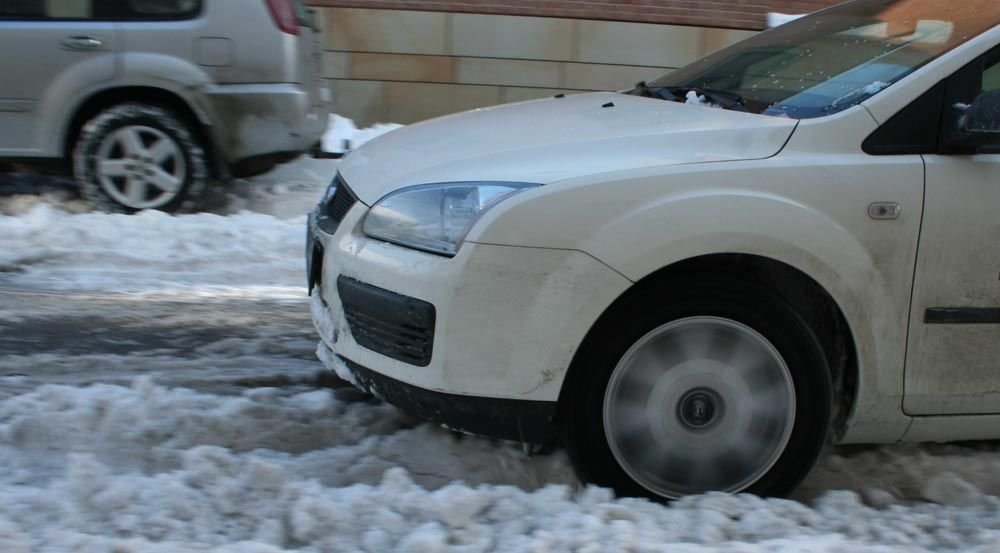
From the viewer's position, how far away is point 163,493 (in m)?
3.06

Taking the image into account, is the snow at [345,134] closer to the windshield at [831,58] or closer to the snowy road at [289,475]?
the snowy road at [289,475]

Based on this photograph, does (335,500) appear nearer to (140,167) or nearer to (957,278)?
(957,278)

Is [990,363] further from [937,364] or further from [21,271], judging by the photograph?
[21,271]

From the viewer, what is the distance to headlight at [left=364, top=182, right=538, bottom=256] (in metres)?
3.07

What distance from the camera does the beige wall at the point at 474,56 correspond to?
10883 mm

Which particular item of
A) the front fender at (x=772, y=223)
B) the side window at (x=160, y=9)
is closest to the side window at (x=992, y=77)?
the front fender at (x=772, y=223)

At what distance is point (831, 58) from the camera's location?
373cm

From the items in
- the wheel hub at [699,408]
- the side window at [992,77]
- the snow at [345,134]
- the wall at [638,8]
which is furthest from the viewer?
the wall at [638,8]

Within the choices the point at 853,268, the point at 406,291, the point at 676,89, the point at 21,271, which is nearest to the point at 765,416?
the point at 853,268

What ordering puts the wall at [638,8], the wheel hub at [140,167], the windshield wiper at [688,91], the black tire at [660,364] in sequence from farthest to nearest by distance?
the wall at [638,8]
the wheel hub at [140,167]
the windshield wiper at [688,91]
the black tire at [660,364]

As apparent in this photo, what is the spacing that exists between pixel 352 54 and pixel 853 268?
8.57m

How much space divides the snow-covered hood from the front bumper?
27 cm

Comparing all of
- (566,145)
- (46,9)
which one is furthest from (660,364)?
(46,9)

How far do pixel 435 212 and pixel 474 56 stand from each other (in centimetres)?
810
